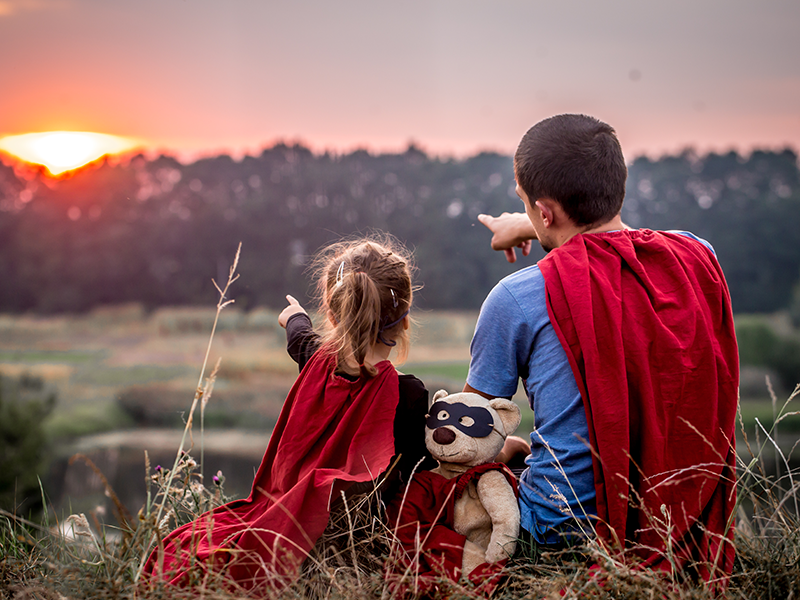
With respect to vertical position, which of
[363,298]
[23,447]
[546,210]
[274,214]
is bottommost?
[23,447]

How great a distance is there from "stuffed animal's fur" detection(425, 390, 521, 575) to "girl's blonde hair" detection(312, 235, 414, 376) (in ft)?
1.08

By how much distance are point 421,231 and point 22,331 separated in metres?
27.3

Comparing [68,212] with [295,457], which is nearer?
[295,457]

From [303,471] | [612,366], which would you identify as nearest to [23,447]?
[303,471]

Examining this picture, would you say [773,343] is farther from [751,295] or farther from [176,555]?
[176,555]

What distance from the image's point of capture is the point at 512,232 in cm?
261

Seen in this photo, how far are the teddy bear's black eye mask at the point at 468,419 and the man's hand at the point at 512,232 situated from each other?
0.75m

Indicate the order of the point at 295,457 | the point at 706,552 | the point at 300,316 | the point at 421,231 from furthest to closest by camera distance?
the point at 421,231
the point at 300,316
the point at 295,457
the point at 706,552

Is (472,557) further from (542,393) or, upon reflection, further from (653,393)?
(653,393)

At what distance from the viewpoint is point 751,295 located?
35000 mm

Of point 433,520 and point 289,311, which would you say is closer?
point 433,520

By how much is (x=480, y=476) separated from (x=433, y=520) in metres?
0.21

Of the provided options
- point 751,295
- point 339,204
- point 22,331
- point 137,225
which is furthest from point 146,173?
point 751,295

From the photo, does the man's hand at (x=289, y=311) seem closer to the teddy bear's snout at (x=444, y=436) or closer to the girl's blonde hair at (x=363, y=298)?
the girl's blonde hair at (x=363, y=298)
